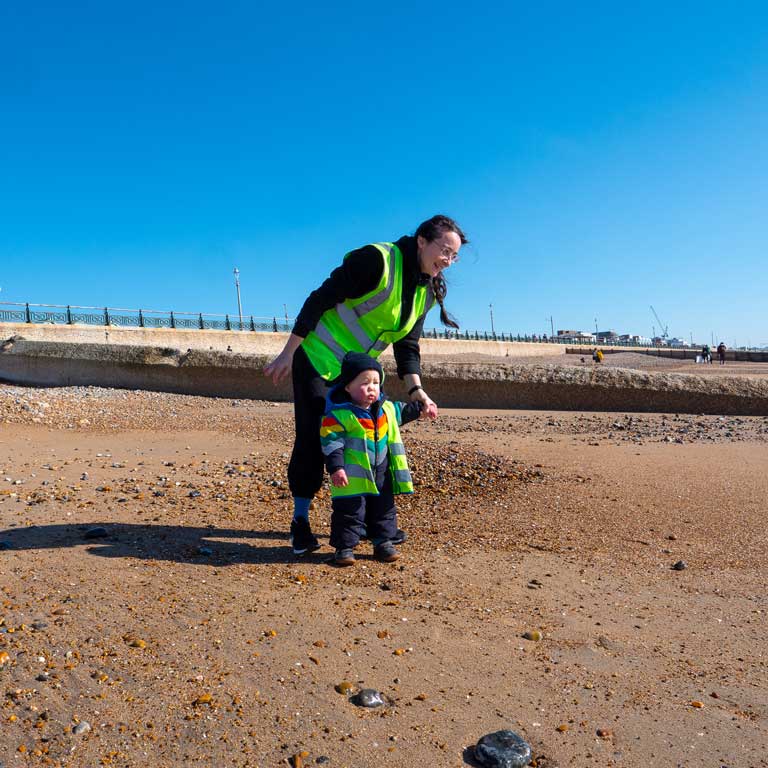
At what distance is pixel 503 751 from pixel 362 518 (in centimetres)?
157

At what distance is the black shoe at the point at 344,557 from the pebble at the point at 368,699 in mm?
1144

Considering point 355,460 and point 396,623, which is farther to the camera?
point 355,460

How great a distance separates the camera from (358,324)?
10.6ft

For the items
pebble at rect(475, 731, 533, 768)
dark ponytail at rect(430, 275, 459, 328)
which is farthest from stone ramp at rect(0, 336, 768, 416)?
pebble at rect(475, 731, 533, 768)

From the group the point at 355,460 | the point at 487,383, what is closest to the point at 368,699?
the point at 355,460

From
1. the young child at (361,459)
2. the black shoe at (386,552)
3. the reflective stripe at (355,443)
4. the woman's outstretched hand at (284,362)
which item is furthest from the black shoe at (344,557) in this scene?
the woman's outstretched hand at (284,362)

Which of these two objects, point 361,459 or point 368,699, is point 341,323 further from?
point 368,699

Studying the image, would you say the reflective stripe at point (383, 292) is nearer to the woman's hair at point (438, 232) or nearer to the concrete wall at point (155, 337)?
the woman's hair at point (438, 232)

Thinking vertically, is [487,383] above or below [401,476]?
above

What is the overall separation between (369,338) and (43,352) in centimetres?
1272

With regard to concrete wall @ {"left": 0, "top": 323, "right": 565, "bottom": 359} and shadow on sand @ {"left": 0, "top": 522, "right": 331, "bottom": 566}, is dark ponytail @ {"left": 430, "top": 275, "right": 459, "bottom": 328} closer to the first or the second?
shadow on sand @ {"left": 0, "top": 522, "right": 331, "bottom": 566}

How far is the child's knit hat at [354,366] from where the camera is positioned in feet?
10.1

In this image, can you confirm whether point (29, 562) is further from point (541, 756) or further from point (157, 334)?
point (157, 334)

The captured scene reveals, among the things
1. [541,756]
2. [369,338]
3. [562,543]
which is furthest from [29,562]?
[562,543]
